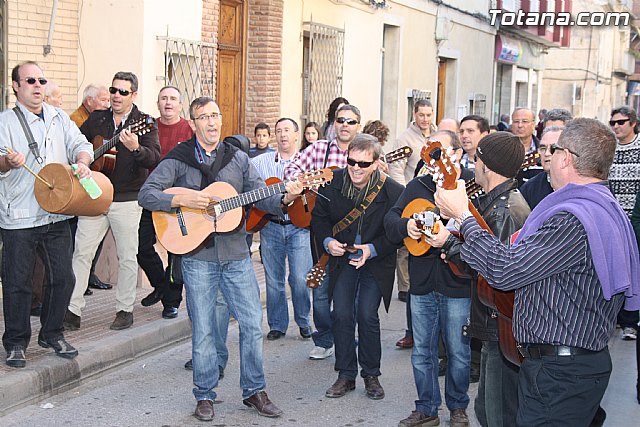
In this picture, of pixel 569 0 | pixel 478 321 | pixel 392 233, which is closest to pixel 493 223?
pixel 478 321

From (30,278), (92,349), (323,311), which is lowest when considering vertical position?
(92,349)

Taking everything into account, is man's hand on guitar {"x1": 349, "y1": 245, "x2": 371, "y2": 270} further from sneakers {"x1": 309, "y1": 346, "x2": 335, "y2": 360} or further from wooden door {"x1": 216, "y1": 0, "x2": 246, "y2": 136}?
wooden door {"x1": 216, "y1": 0, "x2": 246, "y2": 136}

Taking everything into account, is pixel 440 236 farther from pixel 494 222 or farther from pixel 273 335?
pixel 273 335

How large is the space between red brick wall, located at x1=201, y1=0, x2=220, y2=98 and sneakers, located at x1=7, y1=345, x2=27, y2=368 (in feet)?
18.6

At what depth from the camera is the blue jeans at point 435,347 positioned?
5.84 meters

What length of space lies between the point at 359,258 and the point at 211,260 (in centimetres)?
101

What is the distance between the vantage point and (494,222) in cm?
505

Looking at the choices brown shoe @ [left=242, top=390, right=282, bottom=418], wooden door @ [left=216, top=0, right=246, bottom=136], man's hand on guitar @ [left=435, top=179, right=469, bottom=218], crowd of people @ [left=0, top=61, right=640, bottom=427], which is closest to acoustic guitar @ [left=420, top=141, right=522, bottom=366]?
crowd of people @ [left=0, top=61, right=640, bottom=427]

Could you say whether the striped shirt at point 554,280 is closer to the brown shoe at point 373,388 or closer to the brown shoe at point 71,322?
the brown shoe at point 373,388

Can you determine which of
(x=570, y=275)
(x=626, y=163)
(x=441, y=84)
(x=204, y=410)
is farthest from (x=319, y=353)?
(x=441, y=84)

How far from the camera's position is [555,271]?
3.75 metres

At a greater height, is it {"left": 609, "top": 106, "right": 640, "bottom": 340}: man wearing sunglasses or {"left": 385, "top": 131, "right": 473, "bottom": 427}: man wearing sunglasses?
{"left": 609, "top": 106, "right": 640, "bottom": 340}: man wearing sunglasses

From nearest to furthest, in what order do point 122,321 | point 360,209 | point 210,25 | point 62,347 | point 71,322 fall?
point 360,209 < point 62,347 < point 71,322 < point 122,321 < point 210,25

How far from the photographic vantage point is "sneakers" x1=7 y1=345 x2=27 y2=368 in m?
6.45
